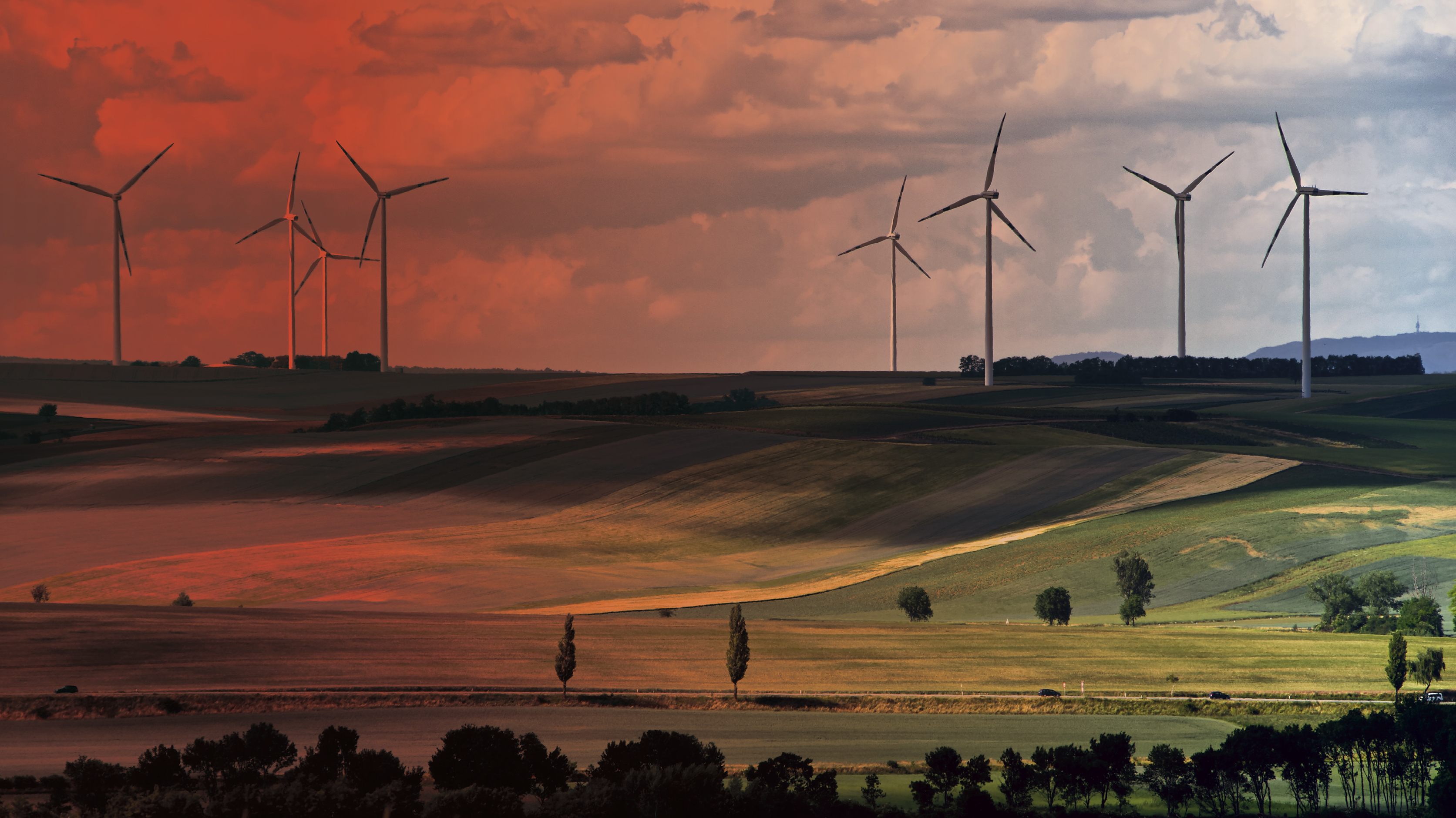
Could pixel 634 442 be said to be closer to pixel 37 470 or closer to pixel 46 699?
pixel 37 470

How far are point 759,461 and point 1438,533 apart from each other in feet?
187

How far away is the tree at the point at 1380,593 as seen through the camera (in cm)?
9138

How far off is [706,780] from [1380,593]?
195 ft

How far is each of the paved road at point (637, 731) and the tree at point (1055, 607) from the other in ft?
78.5

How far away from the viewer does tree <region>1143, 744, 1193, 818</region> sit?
55.5 meters

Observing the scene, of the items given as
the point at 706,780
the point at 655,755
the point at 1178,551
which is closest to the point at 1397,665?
the point at 1178,551

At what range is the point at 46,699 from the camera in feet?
204

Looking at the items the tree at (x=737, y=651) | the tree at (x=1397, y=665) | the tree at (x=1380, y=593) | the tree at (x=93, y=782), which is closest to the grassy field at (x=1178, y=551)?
the tree at (x=1380, y=593)

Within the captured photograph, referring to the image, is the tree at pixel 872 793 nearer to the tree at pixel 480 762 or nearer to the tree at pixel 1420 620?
the tree at pixel 480 762

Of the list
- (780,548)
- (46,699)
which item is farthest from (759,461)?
(46,699)

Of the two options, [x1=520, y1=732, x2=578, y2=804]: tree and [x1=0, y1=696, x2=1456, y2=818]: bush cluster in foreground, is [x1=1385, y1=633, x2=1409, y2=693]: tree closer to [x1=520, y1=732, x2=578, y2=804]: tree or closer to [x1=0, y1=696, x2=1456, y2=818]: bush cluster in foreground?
[x1=0, y1=696, x2=1456, y2=818]: bush cluster in foreground

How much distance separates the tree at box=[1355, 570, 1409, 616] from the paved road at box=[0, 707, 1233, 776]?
104 feet

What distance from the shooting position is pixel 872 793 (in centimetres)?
5119

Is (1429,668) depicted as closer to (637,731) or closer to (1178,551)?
(1178,551)
